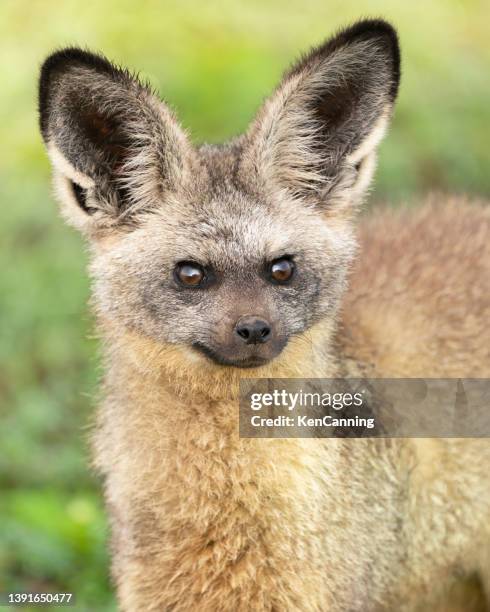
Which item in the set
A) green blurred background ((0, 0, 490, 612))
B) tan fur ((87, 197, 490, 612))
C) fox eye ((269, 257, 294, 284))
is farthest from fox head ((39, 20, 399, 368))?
green blurred background ((0, 0, 490, 612))

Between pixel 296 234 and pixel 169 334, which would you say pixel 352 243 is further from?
pixel 169 334

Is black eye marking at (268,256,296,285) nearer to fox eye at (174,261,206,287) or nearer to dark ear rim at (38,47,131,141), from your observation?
fox eye at (174,261,206,287)

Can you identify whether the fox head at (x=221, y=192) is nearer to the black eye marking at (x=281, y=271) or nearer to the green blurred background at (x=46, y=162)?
the black eye marking at (x=281, y=271)

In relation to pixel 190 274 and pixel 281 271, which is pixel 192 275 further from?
pixel 281 271

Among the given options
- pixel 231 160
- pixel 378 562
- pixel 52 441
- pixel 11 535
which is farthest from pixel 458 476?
pixel 52 441

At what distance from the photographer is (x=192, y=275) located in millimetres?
4480

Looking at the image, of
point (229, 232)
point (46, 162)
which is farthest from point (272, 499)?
point (46, 162)

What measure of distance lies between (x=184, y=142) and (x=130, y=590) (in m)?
1.93

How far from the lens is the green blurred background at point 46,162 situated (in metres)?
6.22

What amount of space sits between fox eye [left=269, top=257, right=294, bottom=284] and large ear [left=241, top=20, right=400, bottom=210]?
1.20 feet

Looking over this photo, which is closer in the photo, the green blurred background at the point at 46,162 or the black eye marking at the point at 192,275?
the black eye marking at the point at 192,275

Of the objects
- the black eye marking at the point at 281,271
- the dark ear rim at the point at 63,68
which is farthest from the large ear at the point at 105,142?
the black eye marking at the point at 281,271

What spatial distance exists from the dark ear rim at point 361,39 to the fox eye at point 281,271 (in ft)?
2.65

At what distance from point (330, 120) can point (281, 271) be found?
2.57 ft
